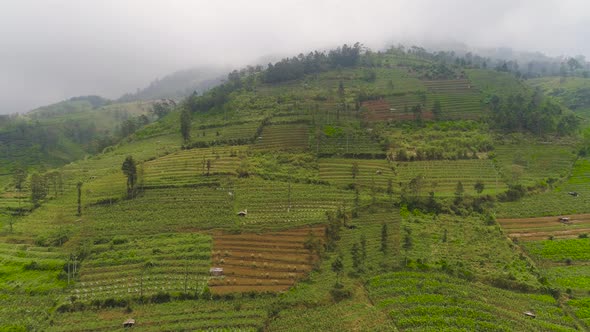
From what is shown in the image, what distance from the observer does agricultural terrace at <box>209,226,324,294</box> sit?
42469 mm

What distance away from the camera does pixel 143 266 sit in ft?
148

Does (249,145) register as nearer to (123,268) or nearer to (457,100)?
(123,268)

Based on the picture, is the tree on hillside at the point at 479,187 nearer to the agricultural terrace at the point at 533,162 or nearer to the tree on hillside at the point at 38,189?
the agricultural terrace at the point at 533,162

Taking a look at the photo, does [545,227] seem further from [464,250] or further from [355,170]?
[355,170]

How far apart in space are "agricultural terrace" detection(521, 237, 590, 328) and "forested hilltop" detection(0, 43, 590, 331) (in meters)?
0.23

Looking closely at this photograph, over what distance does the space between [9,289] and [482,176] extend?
7766 centimetres

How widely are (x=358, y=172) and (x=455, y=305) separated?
36.2 m

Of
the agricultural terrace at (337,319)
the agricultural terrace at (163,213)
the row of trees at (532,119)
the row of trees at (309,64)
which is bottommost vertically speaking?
the agricultural terrace at (337,319)

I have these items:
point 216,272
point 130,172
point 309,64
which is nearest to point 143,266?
point 216,272

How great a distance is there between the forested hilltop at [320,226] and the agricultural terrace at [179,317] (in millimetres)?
172

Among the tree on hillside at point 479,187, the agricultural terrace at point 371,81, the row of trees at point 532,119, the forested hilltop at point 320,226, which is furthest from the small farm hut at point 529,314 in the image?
the agricultural terrace at point 371,81

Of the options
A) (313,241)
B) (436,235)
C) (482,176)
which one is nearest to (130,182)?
(313,241)

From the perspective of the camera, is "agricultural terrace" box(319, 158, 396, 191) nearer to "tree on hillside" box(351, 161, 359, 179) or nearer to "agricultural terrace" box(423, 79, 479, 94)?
"tree on hillside" box(351, 161, 359, 179)

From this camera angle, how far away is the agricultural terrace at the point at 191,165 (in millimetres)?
68625
